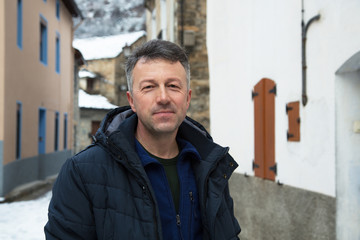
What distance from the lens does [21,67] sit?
10141mm

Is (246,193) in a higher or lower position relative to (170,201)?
lower

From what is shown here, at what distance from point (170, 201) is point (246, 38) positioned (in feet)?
15.0

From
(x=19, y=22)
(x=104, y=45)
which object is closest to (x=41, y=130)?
(x=19, y=22)

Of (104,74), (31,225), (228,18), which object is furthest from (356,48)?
(104,74)

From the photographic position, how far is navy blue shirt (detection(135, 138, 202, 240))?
175 centimetres

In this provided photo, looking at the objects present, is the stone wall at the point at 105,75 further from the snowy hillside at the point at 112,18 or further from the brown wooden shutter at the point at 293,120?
the brown wooden shutter at the point at 293,120

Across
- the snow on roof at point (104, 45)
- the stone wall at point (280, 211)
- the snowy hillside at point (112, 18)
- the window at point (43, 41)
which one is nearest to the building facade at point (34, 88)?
the window at point (43, 41)

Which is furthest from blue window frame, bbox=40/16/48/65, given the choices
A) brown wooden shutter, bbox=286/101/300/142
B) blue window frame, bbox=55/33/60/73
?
brown wooden shutter, bbox=286/101/300/142

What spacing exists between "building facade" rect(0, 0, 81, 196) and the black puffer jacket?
25.2 feet

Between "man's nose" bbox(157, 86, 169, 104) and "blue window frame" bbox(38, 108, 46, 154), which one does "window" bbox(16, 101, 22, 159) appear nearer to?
"blue window frame" bbox(38, 108, 46, 154)

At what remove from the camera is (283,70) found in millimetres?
4938

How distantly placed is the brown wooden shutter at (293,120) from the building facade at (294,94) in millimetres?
11

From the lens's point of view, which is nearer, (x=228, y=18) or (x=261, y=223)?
(x=261, y=223)

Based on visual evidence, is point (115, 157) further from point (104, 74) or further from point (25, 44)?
point (104, 74)
